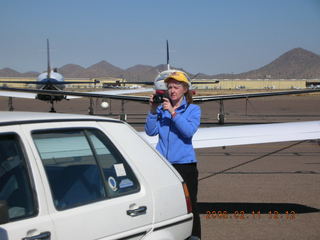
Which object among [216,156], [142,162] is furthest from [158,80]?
[142,162]

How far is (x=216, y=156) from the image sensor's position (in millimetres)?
12328

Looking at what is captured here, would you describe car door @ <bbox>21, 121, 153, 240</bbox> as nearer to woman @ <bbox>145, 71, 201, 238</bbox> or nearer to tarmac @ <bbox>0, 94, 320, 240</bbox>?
woman @ <bbox>145, 71, 201, 238</bbox>

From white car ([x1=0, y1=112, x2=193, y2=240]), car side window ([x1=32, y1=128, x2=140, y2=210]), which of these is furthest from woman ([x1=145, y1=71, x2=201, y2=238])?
car side window ([x1=32, y1=128, x2=140, y2=210])

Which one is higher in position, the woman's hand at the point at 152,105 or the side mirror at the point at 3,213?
the woman's hand at the point at 152,105

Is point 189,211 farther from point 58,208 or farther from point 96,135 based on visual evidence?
point 58,208

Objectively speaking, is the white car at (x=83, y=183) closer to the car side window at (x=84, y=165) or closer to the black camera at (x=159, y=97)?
the car side window at (x=84, y=165)

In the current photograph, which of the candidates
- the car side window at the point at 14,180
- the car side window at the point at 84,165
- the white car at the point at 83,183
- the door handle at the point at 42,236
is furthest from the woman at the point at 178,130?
the door handle at the point at 42,236

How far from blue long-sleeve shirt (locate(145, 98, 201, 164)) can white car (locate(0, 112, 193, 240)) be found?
0.85m

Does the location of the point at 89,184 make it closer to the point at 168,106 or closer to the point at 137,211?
the point at 137,211

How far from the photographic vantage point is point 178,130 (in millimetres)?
4512

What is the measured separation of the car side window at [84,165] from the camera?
310 centimetres

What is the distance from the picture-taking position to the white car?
2.75 meters

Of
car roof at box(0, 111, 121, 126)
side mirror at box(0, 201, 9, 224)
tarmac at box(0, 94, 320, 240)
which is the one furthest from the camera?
tarmac at box(0, 94, 320, 240)

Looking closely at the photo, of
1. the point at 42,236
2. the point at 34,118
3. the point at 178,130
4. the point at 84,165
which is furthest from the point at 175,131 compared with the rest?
the point at 42,236
